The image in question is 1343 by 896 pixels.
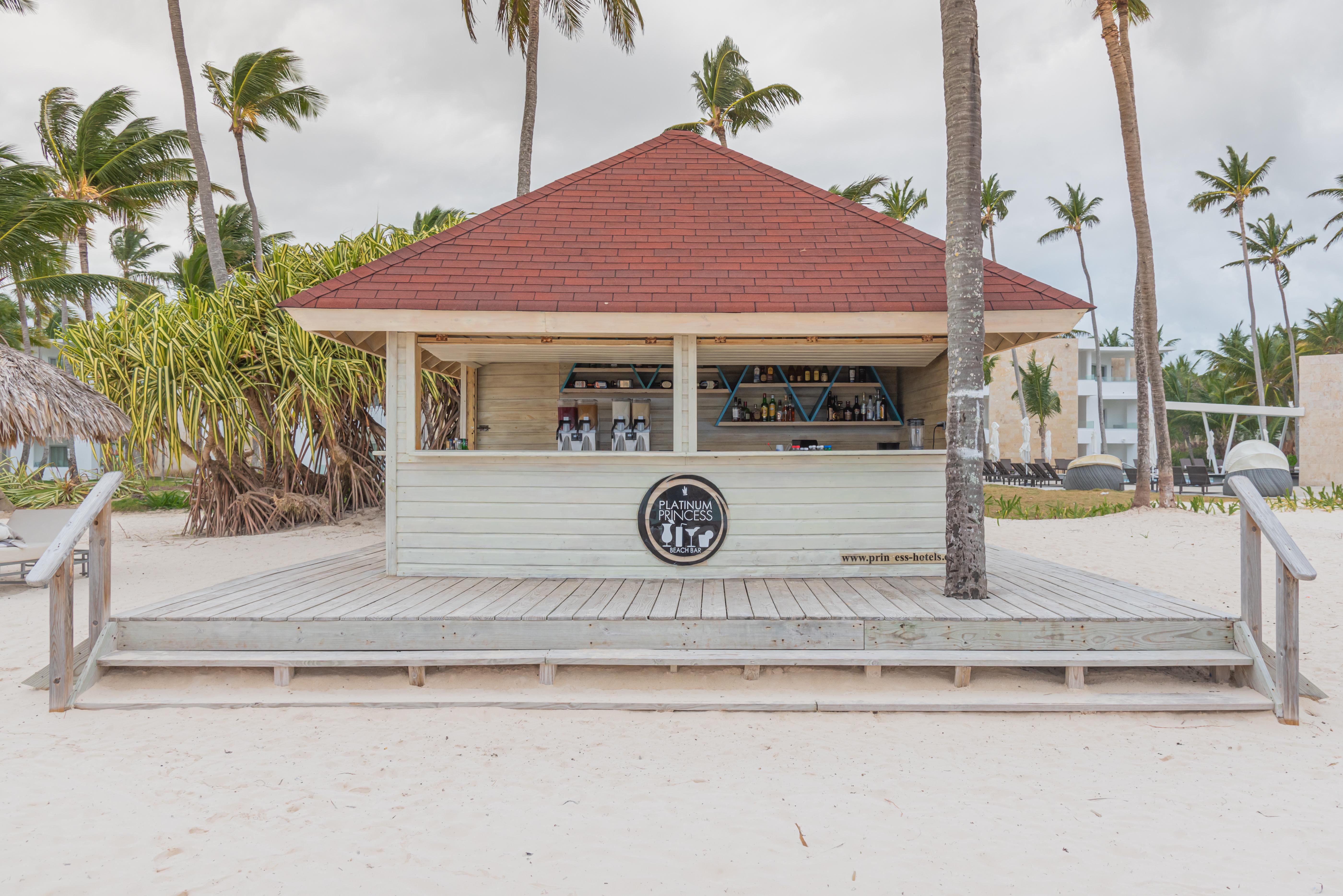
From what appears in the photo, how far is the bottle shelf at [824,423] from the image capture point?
24.5 feet

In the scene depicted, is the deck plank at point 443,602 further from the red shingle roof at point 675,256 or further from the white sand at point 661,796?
the red shingle roof at point 675,256

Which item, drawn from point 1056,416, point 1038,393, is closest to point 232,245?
point 1038,393

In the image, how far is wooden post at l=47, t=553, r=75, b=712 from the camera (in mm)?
4066

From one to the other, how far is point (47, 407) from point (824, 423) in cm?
880

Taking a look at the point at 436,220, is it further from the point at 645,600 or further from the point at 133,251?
the point at 133,251

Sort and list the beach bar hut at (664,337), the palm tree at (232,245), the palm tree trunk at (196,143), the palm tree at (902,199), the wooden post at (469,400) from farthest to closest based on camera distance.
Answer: the palm tree at (902,199), the palm tree at (232,245), the palm tree trunk at (196,143), the wooden post at (469,400), the beach bar hut at (664,337)

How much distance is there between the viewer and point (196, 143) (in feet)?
44.7

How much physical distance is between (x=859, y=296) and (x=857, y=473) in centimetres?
139

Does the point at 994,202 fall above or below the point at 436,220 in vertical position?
above

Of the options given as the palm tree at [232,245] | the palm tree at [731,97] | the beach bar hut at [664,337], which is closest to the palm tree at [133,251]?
the palm tree at [232,245]

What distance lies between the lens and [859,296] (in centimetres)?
549

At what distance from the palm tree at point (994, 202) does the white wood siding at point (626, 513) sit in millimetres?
29972

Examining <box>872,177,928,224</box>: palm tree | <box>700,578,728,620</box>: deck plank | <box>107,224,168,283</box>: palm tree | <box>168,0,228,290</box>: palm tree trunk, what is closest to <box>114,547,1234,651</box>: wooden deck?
<box>700,578,728,620</box>: deck plank

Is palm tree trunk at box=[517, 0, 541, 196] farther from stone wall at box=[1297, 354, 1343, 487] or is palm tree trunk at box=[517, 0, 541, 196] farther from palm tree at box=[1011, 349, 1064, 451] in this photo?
palm tree at box=[1011, 349, 1064, 451]
